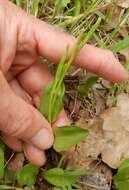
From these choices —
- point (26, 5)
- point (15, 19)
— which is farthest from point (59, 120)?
point (26, 5)

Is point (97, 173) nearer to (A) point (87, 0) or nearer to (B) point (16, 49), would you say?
(B) point (16, 49)

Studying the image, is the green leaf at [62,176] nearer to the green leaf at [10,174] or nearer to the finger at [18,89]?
the green leaf at [10,174]

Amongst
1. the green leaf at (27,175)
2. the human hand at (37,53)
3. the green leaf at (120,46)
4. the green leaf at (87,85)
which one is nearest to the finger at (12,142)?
the human hand at (37,53)

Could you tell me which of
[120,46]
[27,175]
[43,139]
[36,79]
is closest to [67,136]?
[43,139]

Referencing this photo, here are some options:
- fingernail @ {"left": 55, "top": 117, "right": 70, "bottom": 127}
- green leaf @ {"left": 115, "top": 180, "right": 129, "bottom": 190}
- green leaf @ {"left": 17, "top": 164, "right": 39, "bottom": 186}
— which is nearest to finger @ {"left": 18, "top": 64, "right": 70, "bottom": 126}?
fingernail @ {"left": 55, "top": 117, "right": 70, "bottom": 127}

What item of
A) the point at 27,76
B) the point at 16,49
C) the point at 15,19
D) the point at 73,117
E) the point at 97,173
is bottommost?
the point at 97,173

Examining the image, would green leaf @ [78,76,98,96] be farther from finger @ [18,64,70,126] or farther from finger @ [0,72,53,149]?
finger @ [0,72,53,149]

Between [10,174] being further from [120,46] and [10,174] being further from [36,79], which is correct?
[120,46]
